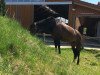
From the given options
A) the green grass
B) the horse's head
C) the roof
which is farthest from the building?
the green grass

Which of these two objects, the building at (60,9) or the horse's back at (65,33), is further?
the building at (60,9)

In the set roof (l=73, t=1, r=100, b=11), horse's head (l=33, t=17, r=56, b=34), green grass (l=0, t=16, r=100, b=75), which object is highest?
green grass (l=0, t=16, r=100, b=75)

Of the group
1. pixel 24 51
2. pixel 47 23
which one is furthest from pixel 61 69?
pixel 47 23

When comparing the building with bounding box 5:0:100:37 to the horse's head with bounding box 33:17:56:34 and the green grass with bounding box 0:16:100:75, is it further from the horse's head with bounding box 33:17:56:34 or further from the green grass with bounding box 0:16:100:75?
the green grass with bounding box 0:16:100:75

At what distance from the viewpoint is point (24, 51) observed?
9.31 metres

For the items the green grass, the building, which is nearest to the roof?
the building

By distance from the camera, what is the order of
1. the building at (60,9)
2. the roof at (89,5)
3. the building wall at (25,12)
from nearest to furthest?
the roof at (89,5), the building at (60,9), the building wall at (25,12)

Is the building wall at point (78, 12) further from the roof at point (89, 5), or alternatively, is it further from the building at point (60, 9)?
the roof at point (89, 5)

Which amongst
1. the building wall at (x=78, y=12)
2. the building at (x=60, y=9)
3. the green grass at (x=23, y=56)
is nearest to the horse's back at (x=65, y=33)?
the green grass at (x=23, y=56)

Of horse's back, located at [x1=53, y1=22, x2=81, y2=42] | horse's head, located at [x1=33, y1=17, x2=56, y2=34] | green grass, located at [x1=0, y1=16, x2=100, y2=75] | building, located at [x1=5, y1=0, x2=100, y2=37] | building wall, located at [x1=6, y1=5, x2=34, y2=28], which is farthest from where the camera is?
building wall, located at [x1=6, y1=5, x2=34, y2=28]

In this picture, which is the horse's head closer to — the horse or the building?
the horse

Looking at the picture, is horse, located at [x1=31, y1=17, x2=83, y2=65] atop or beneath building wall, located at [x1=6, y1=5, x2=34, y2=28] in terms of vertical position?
atop

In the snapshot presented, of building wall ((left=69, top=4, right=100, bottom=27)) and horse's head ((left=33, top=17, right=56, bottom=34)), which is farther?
building wall ((left=69, top=4, right=100, bottom=27))

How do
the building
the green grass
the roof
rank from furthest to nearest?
1. the building
2. the roof
3. the green grass
